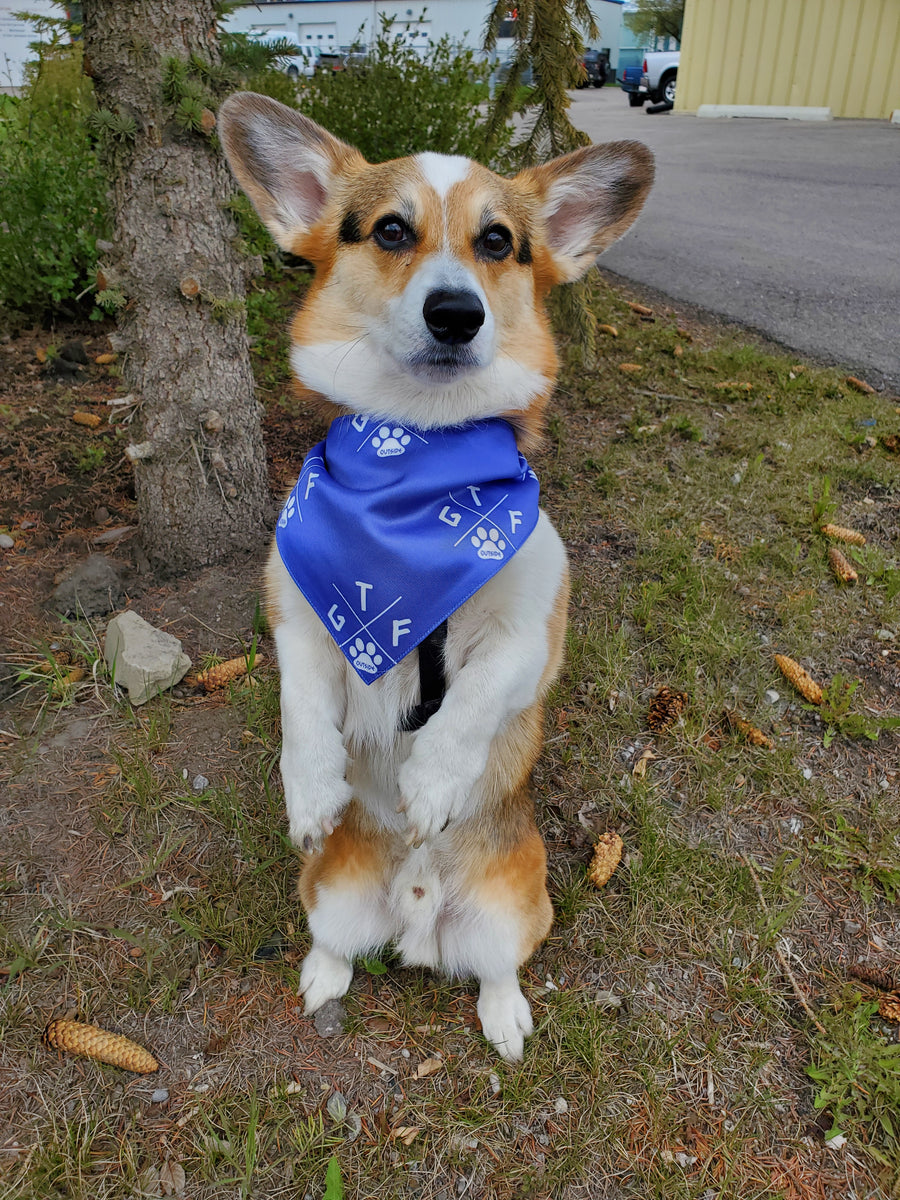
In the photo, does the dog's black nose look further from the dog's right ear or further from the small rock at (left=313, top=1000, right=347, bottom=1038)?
the small rock at (left=313, top=1000, right=347, bottom=1038)

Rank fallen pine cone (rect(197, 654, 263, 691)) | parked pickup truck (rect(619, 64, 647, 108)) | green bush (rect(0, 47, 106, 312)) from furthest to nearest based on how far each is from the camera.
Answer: parked pickup truck (rect(619, 64, 647, 108)), green bush (rect(0, 47, 106, 312)), fallen pine cone (rect(197, 654, 263, 691))

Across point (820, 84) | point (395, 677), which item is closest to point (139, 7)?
point (395, 677)

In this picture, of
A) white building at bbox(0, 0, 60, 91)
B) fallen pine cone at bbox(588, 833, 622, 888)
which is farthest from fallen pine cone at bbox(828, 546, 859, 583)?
white building at bbox(0, 0, 60, 91)

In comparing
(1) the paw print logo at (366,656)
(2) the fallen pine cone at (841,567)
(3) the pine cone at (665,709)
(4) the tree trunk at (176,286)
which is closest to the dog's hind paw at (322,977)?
(1) the paw print logo at (366,656)

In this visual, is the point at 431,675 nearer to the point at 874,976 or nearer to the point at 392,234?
the point at 392,234

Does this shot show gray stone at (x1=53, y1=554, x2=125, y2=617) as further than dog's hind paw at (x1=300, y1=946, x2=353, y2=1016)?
Yes

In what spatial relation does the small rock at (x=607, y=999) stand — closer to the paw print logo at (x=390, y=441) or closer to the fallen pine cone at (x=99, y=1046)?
the fallen pine cone at (x=99, y=1046)

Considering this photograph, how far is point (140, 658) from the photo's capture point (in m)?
2.55

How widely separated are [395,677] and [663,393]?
11.6 feet

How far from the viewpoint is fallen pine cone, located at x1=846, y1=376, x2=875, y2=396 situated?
16.1ft

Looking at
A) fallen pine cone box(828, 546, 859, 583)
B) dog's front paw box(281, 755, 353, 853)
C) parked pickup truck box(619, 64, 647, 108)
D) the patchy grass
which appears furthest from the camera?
parked pickup truck box(619, 64, 647, 108)

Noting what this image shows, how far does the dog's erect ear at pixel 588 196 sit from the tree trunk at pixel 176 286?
1.19m

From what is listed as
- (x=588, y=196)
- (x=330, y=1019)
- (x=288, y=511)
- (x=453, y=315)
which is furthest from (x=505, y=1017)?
(x=588, y=196)

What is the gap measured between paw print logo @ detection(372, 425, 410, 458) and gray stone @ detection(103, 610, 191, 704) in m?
1.17
